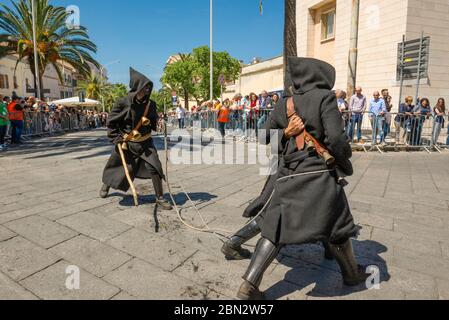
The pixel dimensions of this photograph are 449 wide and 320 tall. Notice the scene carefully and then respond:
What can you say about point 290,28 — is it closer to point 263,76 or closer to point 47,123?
point 47,123

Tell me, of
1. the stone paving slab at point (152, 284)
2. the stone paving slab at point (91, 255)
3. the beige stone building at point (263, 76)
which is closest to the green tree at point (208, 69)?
the beige stone building at point (263, 76)

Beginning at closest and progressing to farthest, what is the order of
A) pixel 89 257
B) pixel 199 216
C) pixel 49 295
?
pixel 49 295 < pixel 89 257 < pixel 199 216

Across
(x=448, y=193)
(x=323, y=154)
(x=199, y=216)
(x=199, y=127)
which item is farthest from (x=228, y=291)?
(x=199, y=127)

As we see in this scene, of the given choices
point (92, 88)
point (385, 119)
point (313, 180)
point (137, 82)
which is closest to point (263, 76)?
point (385, 119)

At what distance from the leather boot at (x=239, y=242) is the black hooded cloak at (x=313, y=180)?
36cm

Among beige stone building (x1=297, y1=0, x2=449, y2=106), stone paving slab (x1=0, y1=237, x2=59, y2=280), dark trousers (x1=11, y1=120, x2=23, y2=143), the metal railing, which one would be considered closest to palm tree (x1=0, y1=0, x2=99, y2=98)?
the metal railing

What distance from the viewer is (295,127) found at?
2.30m

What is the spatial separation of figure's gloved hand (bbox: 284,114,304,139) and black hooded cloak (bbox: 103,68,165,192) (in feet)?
7.67

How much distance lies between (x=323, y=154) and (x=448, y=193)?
180 inches

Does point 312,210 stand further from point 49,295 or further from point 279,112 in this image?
point 49,295

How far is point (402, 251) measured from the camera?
3.23 meters

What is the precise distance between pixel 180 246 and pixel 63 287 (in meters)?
1.08

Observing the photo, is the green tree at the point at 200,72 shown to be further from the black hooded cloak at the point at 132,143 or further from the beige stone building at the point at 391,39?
the black hooded cloak at the point at 132,143

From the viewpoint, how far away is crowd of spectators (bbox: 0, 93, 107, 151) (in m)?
11.5
